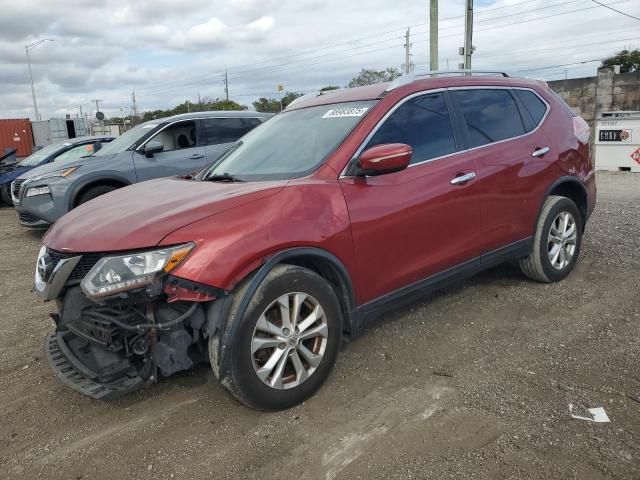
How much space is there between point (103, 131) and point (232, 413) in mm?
38602

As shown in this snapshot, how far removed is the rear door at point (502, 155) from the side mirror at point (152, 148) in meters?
5.02

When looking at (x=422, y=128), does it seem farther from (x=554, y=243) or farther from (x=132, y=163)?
(x=132, y=163)

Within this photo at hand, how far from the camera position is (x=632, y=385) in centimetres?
302

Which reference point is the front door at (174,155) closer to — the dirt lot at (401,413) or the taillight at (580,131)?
the dirt lot at (401,413)

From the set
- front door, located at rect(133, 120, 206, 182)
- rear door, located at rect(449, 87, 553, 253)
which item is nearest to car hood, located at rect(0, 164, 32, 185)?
front door, located at rect(133, 120, 206, 182)

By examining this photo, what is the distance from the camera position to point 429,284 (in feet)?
11.8

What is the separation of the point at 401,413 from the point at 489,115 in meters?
2.51

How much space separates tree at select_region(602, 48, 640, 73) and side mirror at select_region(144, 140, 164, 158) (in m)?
40.3

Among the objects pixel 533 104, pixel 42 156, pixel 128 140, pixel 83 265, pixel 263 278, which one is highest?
pixel 533 104

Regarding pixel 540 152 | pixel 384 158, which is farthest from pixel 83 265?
pixel 540 152

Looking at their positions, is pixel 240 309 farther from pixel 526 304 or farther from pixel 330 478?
pixel 526 304

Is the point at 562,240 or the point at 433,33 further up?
the point at 433,33

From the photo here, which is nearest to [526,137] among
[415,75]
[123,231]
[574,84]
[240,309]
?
[415,75]

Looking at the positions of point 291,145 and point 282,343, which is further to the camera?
point 291,145
